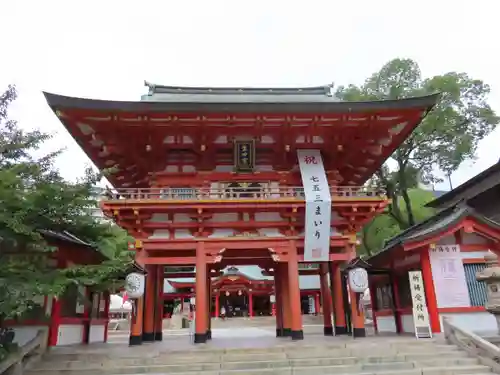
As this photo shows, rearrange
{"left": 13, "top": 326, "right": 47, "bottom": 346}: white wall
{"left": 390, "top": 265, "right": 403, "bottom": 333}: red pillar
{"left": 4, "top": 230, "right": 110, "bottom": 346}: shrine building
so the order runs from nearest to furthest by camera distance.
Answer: {"left": 13, "top": 326, "right": 47, "bottom": 346}: white wall
{"left": 4, "top": 230, "right": 110, "bottom": 346}: shrine building
{"left": 390, "top": 265, "right": 403, "bottom": 333}: red pillar

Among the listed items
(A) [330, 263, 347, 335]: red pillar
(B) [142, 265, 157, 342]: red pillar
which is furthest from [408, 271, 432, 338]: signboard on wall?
(B) [142, 265, 157, 342]: red pillar

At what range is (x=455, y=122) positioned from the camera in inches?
874

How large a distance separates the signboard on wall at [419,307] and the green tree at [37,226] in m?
8.31

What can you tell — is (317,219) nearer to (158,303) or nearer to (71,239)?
(158,303)

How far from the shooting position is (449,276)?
1148 cm

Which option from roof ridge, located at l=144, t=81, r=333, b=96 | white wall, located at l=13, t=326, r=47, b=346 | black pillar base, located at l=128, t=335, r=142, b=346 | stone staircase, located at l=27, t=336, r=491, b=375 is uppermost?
roof ridge, located at l=144, t=81, r=333, b=96

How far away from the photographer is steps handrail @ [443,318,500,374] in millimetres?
8636

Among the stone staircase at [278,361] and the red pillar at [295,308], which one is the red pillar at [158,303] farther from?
the red pillar at [295,308]

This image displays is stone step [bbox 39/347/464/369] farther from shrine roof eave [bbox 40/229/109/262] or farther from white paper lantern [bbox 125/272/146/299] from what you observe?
shrine roof eave [bbox 40/229/109/262]

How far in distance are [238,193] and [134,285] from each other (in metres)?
4.03

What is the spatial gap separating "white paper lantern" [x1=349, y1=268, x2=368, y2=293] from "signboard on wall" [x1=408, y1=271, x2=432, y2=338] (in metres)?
1.38

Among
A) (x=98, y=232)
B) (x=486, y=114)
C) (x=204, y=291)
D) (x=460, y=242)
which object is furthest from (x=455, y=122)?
(x=98, y=232)

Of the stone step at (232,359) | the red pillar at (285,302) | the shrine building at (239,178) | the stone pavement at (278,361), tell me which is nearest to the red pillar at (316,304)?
the red pillar at (285,302)

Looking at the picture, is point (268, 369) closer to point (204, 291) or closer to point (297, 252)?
point (204, 291)
